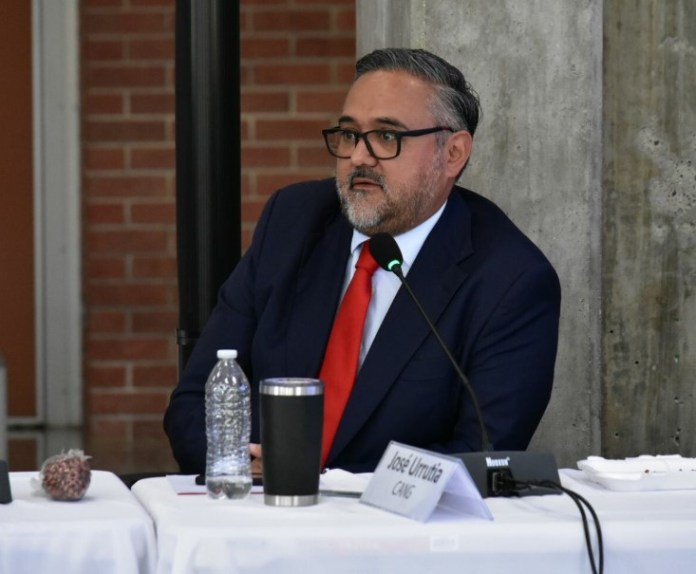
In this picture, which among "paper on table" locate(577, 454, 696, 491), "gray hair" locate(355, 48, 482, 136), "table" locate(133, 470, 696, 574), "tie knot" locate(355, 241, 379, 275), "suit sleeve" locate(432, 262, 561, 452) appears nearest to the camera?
"table" locate(133, 470, 696, 574)

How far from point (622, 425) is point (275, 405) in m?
1.75

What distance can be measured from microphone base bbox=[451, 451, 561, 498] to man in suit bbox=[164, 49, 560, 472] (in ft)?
1.51

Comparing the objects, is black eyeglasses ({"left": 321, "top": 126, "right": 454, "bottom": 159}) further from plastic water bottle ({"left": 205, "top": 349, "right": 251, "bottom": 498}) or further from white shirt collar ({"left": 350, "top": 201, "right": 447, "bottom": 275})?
plastic water bottle ({"left": 205, "top": 349, "right": 251, "bottom": 498})

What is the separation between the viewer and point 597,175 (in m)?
3.47

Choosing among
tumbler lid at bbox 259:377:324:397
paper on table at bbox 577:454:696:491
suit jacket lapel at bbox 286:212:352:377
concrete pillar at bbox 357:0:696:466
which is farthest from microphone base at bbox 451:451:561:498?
concrete pillar at bbox 357:0:696:466

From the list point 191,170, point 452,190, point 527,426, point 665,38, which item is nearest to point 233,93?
point 191,170

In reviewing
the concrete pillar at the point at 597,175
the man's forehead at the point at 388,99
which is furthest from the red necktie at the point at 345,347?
the concrete pillar at the point at 597,175

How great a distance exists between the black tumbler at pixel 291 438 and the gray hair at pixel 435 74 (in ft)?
3.35

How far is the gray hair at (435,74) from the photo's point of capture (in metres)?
2.87

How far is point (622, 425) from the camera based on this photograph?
11.6ft

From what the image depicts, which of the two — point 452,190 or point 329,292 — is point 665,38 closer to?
point 452,190

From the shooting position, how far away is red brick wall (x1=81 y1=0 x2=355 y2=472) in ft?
16.9

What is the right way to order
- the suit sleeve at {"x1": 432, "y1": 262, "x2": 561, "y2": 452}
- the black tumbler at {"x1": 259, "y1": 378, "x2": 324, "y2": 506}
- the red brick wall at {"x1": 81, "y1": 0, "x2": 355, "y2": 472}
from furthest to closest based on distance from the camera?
the red brick wall at {"x1": 81, "y1": 0, "x2": 355, "y2": 472}
the suit sleeve at {"x1": 432, "y1": 262, "x2": 561, "y2": 452}
the black tumbler at {"x1": 259, "y1": 378, "x2": 324, "y2": 506}

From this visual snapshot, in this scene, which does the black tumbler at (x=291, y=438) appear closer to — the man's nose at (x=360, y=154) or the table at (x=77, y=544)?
the table at (x=77, y=544)
